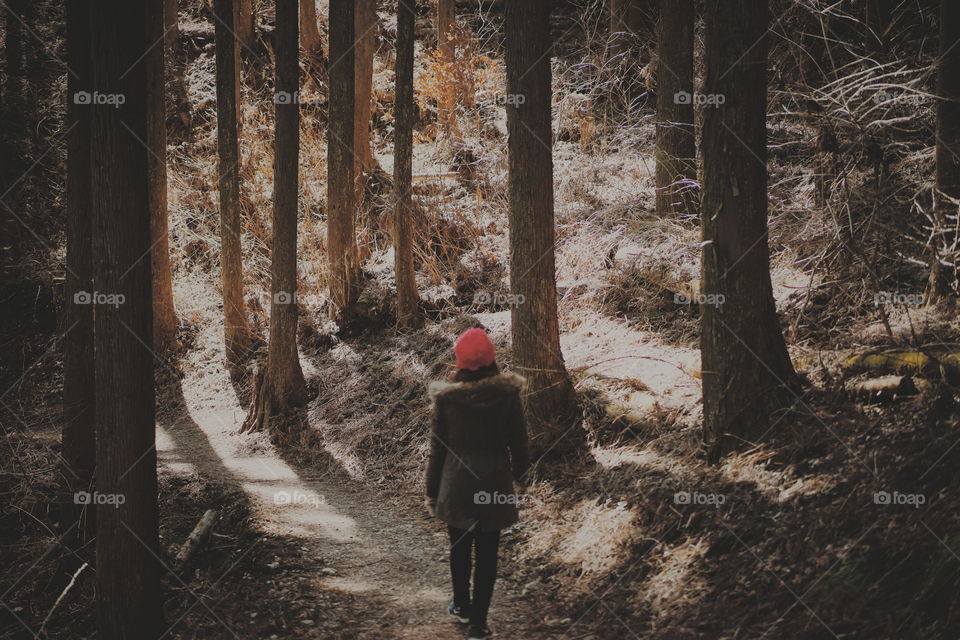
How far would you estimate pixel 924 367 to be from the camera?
589 cm

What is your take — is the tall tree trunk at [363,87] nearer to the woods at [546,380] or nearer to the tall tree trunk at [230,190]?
the woods at [546,380]

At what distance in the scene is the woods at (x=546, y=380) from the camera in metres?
4.91

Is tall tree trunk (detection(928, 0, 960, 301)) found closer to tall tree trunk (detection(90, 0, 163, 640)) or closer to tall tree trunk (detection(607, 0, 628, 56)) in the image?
tall tree trunk (detection(90, 0, 163, 640))

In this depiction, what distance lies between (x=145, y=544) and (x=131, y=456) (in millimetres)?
727

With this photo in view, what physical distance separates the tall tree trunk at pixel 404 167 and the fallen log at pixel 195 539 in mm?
6205

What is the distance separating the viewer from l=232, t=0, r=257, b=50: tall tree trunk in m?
22.7

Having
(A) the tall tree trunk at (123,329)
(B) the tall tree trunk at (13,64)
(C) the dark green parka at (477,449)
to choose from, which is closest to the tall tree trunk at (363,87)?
(B) the tall tree trunk at (13,64)

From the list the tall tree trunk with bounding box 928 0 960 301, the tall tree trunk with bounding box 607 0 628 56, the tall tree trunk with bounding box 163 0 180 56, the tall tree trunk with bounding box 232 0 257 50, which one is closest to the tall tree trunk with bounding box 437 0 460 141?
the tall tree trunk with bounding box 607 0 628 56

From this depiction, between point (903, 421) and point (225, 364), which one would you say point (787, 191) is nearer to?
point (903, 421)

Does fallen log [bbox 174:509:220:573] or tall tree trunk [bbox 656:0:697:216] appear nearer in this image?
fallen log [bbox 174:509:220:573]

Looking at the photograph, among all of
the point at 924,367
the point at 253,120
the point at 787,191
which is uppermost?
the point at 253,120

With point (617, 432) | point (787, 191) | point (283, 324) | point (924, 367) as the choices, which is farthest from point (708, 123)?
point (283, 324)

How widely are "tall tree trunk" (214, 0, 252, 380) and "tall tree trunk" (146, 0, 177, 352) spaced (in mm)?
1547

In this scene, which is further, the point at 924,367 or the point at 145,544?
the point at 924,367
